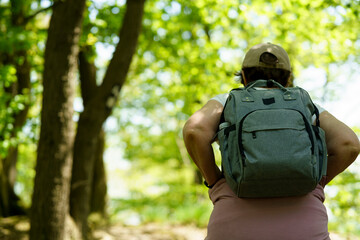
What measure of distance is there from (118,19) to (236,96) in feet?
21.4

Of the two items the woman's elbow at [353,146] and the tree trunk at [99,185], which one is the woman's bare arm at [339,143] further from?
the tree trunk at [99,185]

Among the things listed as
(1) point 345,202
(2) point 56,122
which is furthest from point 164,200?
(2) point 56,122

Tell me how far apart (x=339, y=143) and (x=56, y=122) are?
3.51 metres

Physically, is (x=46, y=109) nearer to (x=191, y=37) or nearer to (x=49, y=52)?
(x=49, y=52)

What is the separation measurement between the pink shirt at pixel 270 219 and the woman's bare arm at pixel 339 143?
236 mm

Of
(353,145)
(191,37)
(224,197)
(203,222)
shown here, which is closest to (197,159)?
(224,197)

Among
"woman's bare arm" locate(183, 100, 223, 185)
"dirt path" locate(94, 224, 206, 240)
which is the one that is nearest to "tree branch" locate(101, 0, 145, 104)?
"dirt path" locate(94, 224, 206, 240)

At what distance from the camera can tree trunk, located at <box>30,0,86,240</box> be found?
15.3 feet

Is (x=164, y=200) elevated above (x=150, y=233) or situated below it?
above

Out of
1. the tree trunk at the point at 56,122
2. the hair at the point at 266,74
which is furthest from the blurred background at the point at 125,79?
the hair at the point at 266,74

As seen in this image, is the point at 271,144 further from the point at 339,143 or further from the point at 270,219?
the point at 339,143

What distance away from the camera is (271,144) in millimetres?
1677

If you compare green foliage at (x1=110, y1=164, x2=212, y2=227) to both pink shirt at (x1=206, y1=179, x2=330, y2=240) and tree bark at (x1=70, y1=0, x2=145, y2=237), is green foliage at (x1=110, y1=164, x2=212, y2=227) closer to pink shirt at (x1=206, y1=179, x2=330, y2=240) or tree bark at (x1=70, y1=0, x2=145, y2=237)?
tree bark at (x1=70, y1=0, x2=145, y2=237)

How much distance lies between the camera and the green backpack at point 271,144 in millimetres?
1650
